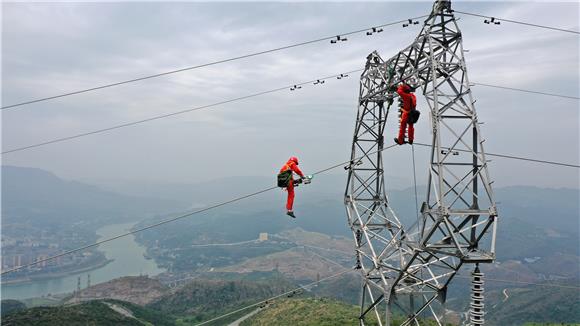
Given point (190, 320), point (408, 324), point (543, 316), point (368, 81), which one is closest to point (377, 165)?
point (368, 81)

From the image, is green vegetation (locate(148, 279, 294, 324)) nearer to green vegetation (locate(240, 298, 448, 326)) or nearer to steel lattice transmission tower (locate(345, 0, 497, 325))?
green vegetation (locate(240, 298, 448, 326))

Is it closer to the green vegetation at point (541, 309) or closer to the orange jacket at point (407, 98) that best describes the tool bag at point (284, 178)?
the orange jacket at point (407, 98)

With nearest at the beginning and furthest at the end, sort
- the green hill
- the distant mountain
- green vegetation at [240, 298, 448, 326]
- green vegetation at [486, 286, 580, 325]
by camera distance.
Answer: green vegetation at [240, 298, 448, 326]
the green hill
green vegetation at [486, 286, 580, 325]
the distant mountain

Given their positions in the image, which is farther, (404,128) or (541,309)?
(541,309)

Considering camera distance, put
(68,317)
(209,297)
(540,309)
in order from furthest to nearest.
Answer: (209,297)
(540,309)
(68,317)

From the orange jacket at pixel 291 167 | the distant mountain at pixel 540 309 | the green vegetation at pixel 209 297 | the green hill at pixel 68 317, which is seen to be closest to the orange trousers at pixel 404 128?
the orange jacket at pixel 291 167

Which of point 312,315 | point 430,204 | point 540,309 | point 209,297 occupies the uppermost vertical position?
point 430,204

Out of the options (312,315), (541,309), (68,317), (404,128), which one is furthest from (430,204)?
(541,309)

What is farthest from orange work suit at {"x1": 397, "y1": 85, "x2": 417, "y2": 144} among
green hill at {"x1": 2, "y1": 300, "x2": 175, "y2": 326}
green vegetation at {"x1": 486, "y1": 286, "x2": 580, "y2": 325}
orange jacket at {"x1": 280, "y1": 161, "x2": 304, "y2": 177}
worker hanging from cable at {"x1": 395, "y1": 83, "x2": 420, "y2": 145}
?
green vegetation at {"x1": 486, "y1": 286, "x2": 580, "y2": 325}

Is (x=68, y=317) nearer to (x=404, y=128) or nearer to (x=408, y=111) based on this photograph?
(x=404, y=128)
